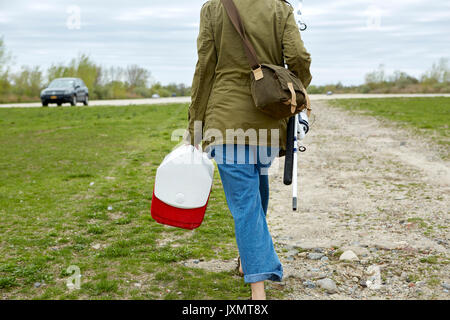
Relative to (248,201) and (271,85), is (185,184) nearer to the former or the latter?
(248,201)

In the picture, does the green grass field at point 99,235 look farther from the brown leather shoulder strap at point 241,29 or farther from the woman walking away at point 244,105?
the brown leather shoulder strap at point 241,29

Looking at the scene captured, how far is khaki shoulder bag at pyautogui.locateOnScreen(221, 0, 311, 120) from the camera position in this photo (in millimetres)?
3041

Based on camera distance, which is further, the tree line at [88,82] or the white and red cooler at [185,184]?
the tree line at [88,82]

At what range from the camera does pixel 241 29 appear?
3.12 meters

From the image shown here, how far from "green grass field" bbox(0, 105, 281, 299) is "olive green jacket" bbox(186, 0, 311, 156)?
120 cm

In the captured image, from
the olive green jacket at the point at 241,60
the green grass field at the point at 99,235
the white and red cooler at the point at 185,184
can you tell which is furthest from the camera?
the green grass field at the point at 99,235

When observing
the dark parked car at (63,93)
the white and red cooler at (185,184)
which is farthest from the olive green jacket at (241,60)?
the dark parked car at (63,93)

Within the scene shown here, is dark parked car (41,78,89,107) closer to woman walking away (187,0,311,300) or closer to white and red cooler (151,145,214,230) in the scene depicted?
white and red cooler (151,145,214,230)

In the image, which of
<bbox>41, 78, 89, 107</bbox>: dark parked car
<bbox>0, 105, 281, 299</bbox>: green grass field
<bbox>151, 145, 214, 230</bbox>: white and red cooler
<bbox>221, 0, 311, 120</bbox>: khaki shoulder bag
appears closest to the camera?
<bbox>221, 0, 311, 120</bbox>: khaki shoulder bag

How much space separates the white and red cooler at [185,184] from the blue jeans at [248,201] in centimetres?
19

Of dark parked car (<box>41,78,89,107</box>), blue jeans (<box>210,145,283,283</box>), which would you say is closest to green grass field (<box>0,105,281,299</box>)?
blue jeans (<box>210,145,283,283</box>)

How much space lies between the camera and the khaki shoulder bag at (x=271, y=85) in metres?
Result: 3.04

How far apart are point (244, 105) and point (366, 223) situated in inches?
106
